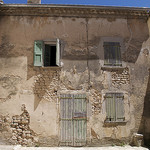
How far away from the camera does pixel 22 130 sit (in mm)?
6797

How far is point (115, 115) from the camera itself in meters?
7.02

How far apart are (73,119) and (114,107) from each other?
2.00 metres

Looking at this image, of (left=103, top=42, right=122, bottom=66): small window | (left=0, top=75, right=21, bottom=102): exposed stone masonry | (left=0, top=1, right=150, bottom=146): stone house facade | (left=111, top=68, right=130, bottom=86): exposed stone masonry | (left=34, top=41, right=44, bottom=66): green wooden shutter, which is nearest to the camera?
(left=0, top=1, right=150, bottom=146): stone house facade

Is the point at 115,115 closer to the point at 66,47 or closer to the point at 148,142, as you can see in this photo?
the point at 148,142

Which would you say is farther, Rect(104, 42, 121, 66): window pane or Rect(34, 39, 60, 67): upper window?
Rect(104, 42, 121, 66): window pane

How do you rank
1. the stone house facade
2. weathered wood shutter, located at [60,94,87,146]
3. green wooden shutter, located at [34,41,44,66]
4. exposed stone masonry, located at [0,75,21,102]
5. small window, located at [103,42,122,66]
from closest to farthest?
weathered wood shutter, located at [60,94,87,146]
the stone house facade
exposed stone masonry, located at [0,75,21,102]
green wooden shutter, located at [34,41,44,66]
small window, located at [103,42,122,66]

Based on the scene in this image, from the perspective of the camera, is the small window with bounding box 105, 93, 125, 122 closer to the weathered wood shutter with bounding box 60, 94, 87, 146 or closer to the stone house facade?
the stone house facade

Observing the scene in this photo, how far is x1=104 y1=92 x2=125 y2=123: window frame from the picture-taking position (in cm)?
699

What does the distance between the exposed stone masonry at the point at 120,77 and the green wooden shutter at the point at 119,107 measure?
0.60 m

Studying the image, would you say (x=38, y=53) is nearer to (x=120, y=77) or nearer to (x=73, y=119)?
(x=73, y=119)

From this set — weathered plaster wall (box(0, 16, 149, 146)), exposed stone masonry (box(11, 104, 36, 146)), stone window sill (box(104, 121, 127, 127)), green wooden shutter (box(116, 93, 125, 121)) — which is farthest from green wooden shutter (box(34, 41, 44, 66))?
stone window sill (box(104, 121, 127, 127))

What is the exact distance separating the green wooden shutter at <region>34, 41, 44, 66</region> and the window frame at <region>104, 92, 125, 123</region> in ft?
11.5

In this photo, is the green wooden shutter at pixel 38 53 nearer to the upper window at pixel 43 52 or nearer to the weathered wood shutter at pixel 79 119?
the upper window at pixel 43 52

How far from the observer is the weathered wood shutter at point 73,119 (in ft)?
22.0
